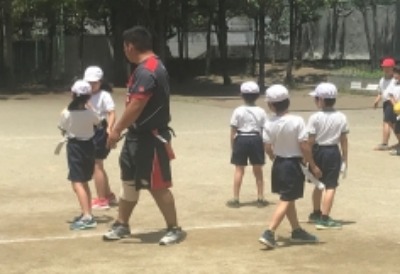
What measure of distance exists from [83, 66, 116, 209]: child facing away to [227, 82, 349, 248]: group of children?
142 cm

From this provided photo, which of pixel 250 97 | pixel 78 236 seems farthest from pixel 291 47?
pixel 78 236

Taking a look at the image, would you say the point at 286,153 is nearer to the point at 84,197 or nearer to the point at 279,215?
the point at 279,215

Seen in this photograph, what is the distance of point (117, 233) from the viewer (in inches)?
291

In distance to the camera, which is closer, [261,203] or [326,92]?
[326,92]

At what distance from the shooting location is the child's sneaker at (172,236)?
7215mm

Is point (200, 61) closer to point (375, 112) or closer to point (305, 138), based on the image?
point (375, 112)

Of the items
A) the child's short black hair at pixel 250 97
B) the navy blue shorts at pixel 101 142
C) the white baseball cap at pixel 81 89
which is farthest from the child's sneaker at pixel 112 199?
the child's short black hair at pixel 250 97

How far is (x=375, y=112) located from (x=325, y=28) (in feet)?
72.4

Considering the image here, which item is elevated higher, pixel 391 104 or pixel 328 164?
pixel 328 164

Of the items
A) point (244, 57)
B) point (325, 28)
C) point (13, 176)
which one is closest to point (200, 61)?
point (244, 57)

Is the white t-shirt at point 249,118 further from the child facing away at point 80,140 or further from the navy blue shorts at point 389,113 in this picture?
the navy blue shorts at point 389,113

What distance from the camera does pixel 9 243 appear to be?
732 cm

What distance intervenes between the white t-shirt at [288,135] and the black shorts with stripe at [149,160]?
98 cm

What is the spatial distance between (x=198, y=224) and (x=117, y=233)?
1065mm
